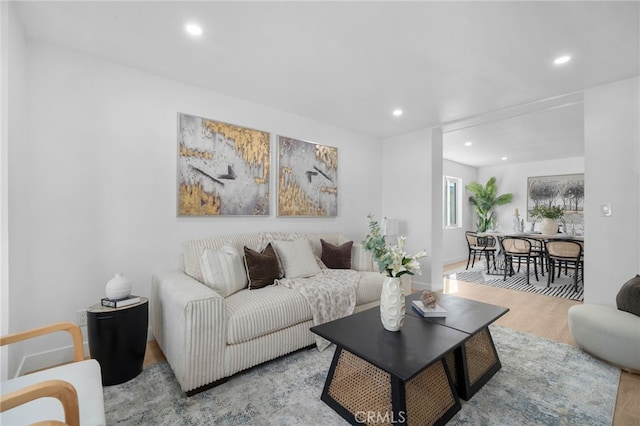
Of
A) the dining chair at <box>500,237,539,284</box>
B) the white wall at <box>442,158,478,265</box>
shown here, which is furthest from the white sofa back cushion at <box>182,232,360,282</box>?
the white wall at <box>442,158,478,265</box>

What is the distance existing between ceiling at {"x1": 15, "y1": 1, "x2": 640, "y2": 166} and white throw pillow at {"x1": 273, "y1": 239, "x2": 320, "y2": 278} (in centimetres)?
166

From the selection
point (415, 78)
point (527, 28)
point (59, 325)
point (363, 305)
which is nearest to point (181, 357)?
point (59, 325)

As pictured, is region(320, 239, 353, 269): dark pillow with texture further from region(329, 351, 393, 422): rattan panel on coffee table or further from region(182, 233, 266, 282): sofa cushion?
region(329, 351, 393, 422): rattan panel on coffee table

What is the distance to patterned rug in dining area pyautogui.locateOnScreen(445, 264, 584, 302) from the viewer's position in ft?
13.4

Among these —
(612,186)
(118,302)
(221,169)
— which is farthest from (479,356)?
(221,169)

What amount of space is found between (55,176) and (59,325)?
1397mm

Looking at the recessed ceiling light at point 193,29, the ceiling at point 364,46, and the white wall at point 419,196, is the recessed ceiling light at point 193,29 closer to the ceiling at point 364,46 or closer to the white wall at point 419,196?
the ceiling at point 364,46

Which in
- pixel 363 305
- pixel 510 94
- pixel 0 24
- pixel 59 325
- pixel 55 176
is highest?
pixel 510 94

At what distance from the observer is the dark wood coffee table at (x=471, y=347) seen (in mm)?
1740

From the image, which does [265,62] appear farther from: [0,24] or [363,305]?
[363,305]

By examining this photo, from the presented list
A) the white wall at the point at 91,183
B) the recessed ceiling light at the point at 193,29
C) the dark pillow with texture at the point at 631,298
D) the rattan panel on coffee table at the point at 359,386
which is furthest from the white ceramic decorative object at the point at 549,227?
the recessed ceiling light at the point at 193,29

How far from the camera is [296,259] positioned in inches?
113

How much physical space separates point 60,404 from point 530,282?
19.3 feet

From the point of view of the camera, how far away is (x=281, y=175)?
3453mm
